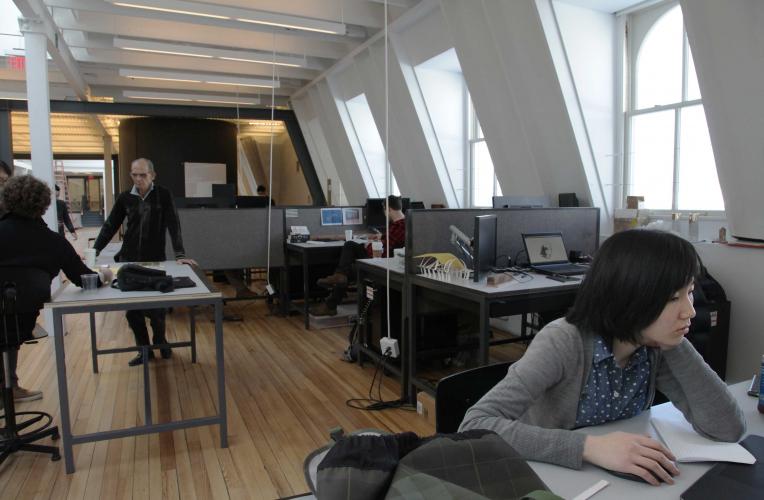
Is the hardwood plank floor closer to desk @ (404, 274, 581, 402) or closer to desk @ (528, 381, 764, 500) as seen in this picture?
desk @ (404, 274, 581, 402)

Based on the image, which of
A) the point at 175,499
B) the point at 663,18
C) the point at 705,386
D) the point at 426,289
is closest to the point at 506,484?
the point at 705,386

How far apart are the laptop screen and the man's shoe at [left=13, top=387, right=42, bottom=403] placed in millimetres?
3168

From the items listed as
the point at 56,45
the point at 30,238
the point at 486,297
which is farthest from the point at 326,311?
the point at 56,45

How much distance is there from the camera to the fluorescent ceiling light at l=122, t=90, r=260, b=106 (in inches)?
345

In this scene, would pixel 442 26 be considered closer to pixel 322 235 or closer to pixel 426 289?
pixel 322 235

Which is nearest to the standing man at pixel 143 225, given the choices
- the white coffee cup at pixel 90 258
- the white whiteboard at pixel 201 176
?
the white coffee cup at pixel 90 258

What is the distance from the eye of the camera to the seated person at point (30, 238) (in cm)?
247

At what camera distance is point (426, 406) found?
295 centimetres

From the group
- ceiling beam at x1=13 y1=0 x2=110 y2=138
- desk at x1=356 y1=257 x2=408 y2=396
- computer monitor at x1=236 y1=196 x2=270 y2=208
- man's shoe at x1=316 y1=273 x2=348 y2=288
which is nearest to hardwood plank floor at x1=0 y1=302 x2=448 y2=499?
desk at x1=356 y1=257 x2=408 y2=396

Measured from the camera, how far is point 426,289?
3076 millimetres

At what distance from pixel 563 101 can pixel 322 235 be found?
2865 mm

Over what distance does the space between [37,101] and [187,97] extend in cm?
478

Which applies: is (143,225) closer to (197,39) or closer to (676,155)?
(197,39)

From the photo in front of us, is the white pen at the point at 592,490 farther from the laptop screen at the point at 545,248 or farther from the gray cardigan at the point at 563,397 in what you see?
the laptop screen at the point at 545,248
